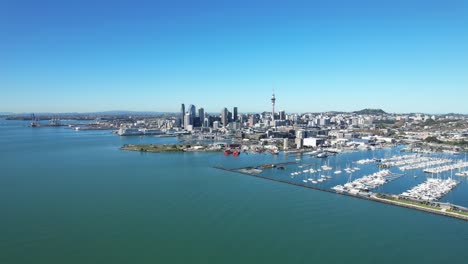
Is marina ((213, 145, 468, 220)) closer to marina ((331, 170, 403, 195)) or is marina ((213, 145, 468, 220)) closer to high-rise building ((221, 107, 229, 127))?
marina ((331, 170, 403, 195))

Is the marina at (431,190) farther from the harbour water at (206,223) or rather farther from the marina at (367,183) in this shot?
the marina at (367,183)

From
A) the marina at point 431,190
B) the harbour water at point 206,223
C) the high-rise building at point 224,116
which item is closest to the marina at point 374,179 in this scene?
the marina at point 431,190

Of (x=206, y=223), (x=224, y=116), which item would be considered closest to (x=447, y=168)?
(x=206, y=223)

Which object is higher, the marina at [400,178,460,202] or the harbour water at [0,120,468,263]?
the marina at [400,178,460,202]

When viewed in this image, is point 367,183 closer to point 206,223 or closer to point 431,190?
point 431,190

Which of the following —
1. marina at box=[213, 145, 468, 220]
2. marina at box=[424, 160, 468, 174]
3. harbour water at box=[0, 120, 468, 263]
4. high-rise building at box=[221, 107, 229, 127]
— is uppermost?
high-rise building at box=[221, 107, 229, 127]

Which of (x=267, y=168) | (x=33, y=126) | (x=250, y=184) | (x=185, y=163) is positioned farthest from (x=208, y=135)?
(x=33, y=126)

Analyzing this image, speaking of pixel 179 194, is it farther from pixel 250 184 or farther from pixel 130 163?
pixel 130 163

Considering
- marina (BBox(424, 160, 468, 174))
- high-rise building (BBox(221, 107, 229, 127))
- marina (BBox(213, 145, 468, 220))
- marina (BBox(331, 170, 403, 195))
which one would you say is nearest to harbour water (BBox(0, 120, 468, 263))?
marina (BBox(213, 145, 468, 220))

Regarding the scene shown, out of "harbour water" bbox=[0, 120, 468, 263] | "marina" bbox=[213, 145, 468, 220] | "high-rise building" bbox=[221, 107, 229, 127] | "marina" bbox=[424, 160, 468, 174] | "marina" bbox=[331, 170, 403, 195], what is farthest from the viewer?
"high-rise building" bbox=[221, 107, 229, 127]
